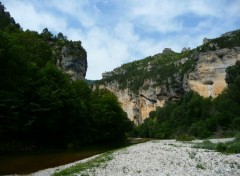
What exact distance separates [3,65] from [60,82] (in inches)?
783

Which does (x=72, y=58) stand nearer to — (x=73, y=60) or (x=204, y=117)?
(x=73, y=60)

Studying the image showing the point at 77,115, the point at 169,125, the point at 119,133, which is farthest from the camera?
the point at 169,125

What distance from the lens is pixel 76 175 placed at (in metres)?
21.5

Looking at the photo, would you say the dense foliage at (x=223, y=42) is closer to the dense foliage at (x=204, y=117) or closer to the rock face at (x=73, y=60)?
the dense foliage at (x=204, y=117)

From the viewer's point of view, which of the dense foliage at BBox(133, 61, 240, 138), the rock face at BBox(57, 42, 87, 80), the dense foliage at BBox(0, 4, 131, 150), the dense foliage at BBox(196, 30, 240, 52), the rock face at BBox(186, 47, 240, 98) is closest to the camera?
the dense foliage at BBox(0, 4, 131, 150)

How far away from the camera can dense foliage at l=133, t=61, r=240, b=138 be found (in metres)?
84.1

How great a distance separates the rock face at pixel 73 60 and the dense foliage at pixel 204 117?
35587 millimetres

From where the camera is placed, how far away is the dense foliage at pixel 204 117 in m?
84.1

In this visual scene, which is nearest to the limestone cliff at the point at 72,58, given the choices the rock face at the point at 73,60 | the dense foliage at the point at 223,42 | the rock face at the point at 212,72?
the rock face at the point at 73,60

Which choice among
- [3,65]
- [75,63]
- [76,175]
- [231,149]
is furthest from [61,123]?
[75,63]

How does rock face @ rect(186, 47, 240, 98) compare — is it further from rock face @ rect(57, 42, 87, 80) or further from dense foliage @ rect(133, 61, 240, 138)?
rock face @ rect(57, 42, 87, 80)

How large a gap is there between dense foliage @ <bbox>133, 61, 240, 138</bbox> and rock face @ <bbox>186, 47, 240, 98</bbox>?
20289mm

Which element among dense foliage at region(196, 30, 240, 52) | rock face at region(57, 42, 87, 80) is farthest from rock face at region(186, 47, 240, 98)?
rock face at region(57, 42, 87, 80)

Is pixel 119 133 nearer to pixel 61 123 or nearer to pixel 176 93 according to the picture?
pixel 61 123
